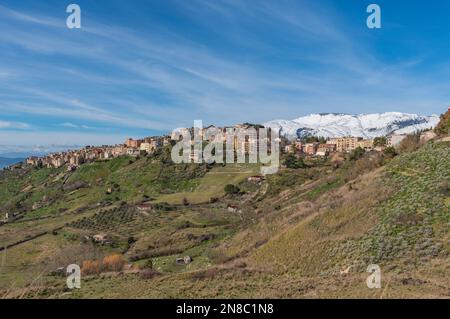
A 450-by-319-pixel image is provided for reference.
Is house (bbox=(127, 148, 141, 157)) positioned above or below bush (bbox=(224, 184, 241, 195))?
above

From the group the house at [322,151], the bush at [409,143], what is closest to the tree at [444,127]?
the bush at [409,143]

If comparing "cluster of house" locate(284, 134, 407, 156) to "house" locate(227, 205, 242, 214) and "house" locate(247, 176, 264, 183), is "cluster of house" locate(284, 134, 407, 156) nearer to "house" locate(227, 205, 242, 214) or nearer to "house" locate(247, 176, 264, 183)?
"house" locate(247, 176, 264, 183)

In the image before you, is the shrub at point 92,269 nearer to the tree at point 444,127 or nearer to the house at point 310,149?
the tree at point 444,127

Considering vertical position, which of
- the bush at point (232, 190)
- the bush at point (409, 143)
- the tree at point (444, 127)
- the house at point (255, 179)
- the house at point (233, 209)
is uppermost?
the tree at point (444, 127)

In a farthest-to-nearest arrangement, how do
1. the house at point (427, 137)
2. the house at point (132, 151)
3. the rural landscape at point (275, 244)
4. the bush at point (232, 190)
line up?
the house at point (132, 151)
the bush at point (232, 190)
the house at point (427, 137)
the rural landscape at point (275, 244)

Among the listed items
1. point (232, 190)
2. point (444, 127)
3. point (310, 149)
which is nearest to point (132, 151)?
point (310, 149)

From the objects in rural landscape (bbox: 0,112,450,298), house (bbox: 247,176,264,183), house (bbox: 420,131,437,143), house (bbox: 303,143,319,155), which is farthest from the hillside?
house (bbox: 303,143,319,155)

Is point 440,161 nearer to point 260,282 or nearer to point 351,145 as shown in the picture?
point 260,282

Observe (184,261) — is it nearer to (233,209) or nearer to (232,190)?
(233,209)

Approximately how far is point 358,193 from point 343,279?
1647cm

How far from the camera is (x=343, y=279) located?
1734 centimetres

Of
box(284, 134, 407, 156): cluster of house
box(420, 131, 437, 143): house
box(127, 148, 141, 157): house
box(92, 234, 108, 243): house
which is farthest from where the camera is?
box(127, 148, 141, 157): house

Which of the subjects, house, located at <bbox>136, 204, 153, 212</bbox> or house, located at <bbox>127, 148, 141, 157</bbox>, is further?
Result: house, located at <bbox>127, 148, 141, 157</bbox>

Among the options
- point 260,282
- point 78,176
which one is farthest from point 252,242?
point 78,176
